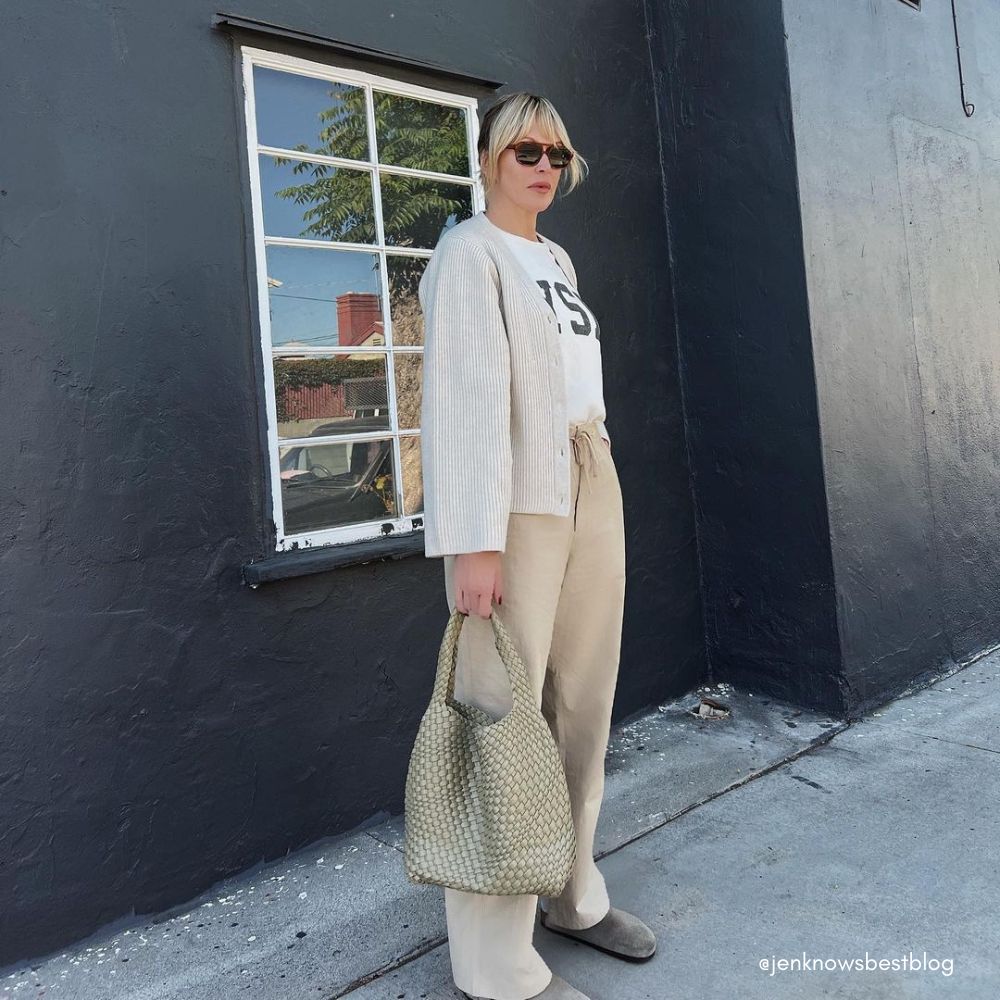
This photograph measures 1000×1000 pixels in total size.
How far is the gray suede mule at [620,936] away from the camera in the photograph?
2363mm

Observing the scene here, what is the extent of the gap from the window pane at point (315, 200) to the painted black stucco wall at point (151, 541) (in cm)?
16

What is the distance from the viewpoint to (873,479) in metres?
4.16

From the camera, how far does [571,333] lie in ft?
7.20

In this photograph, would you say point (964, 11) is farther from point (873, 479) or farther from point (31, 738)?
point (31, 738)

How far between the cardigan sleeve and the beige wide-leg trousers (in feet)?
0.52

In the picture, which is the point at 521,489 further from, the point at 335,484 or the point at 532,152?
the point at 335,484

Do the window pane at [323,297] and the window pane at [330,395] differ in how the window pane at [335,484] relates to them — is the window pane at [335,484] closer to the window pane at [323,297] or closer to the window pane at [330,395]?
the window pane at [330,395]

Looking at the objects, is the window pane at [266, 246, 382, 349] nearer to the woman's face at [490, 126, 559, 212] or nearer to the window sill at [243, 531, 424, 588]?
the window sill at [243, 531, 424, 588]

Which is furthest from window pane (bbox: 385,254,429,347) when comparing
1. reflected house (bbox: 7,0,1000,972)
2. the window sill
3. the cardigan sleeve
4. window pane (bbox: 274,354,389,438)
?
the cardigan sleeve

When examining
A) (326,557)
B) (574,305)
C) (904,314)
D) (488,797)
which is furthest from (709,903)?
(904,314)

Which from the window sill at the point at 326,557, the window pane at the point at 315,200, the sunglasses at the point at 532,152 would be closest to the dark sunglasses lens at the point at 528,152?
the sunglasses at the point at 532,152

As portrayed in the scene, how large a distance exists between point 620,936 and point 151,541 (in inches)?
68.2

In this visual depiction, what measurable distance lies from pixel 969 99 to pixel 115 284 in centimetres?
465

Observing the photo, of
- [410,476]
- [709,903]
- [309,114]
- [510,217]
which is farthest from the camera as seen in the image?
[410,476]
